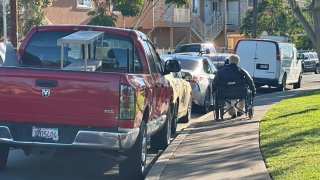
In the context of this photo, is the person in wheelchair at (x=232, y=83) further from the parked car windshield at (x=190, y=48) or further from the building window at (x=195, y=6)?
the building window at (x=195, y=6)

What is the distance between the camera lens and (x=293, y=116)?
14.0m

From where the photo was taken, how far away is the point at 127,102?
801 cm

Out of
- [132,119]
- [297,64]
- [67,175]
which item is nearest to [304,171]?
[132,119]

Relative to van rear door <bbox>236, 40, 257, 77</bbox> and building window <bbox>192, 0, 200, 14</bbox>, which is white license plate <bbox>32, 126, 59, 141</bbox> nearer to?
van rear door <bbox>236, 40, 257, 77</bbox>

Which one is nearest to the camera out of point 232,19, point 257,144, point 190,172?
point 190,172

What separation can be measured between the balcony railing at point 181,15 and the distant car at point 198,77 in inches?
1168

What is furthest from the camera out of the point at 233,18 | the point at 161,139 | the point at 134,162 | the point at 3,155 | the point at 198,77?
the point at 233,18

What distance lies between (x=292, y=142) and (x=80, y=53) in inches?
144

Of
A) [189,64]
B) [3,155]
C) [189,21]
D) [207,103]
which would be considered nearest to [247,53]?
[207,103]

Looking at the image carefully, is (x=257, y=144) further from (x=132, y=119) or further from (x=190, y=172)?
(x=132, y=119)

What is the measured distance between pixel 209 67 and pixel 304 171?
1048 centimetres

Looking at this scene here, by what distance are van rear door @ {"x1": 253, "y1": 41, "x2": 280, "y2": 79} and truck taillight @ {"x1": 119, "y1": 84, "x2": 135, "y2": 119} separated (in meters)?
17.0

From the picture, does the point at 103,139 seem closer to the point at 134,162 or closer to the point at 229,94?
the point at 134,162

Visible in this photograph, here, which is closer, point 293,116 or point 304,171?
point 304,171
